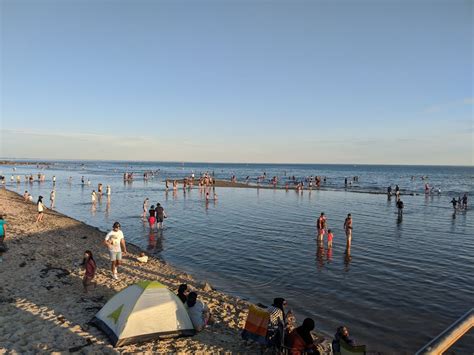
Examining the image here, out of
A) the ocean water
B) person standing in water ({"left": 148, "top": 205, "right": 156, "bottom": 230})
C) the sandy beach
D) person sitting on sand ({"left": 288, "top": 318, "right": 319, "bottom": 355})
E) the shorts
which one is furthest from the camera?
person standing in water ({"left": 148, "top": 205, "right": 156, "bottom": 230})

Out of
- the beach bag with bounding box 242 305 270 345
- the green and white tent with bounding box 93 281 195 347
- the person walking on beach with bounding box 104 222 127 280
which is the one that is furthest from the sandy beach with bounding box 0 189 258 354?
the person walking on beach with bounding box 104 222 127 280

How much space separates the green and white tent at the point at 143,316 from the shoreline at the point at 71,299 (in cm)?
18

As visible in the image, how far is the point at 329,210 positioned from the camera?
33.7 metres

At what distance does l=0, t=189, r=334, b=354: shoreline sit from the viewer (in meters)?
7.98

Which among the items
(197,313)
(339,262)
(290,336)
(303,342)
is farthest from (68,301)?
(339,262)

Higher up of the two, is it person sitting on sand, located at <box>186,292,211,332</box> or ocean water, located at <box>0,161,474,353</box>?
person sitting on sand, located at <box>186,292,211,332</box>

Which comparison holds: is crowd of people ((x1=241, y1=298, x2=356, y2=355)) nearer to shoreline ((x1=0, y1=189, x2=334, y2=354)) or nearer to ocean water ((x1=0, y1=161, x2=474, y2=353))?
shoreline ((x1=0, y1=189, x2=334, y2=354))

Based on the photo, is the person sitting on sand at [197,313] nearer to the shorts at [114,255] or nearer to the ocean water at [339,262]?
the ocean water at [339,262]

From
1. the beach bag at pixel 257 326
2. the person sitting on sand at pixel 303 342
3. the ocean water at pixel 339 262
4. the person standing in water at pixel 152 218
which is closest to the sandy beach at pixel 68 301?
the beach bag at pixel 257 326

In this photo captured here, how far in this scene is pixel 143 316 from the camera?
26.9 ft

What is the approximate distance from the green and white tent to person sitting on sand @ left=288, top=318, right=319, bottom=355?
8.89 ft

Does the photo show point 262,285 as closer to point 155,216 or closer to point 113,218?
point 155,216

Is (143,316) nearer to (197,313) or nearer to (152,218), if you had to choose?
(197,313)

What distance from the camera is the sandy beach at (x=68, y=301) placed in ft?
26.1
